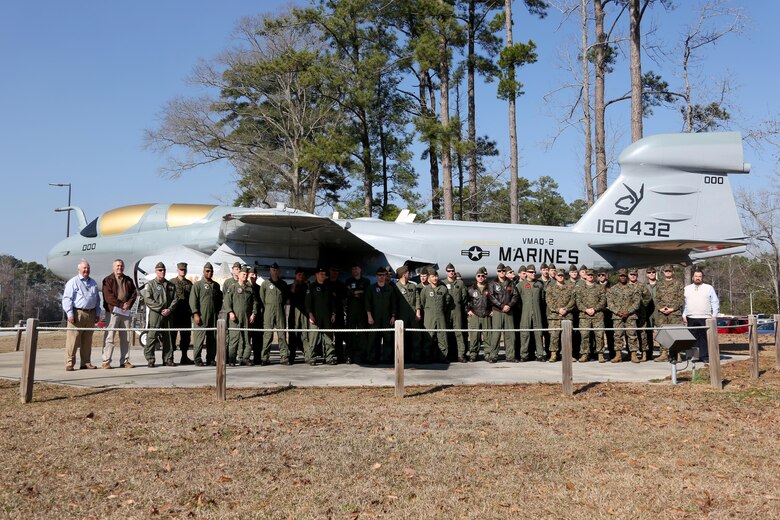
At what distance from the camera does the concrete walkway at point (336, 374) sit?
8.74 meters

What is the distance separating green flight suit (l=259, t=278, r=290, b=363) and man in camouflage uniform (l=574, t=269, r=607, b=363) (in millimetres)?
5372

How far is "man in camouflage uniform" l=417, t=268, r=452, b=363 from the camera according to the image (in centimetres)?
1121

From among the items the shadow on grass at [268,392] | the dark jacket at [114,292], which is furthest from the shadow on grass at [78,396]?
the dark jacket at [114,292]

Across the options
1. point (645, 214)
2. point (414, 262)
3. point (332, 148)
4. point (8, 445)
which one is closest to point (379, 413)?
point (8, 445)

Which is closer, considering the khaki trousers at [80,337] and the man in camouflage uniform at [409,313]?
the khaki trousers at [80,337]

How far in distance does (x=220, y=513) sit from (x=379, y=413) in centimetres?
299

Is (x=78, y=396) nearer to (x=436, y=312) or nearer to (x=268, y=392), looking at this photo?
(x=268, y=392)

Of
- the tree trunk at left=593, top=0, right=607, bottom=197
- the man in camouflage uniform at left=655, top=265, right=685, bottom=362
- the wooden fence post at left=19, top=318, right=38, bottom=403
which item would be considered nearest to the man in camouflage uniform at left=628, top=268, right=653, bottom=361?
the man in camouflage uniform at left=655, top=265, right=685, bottom=362

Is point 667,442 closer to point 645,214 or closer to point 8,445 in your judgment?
point 8,445

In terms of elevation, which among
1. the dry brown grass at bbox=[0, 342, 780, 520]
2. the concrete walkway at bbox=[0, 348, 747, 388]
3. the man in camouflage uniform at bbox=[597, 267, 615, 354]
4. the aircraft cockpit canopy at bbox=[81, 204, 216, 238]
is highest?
the aircraft cockpit canopy at bbox=[81, 204, 216, 238]

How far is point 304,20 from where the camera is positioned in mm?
26328

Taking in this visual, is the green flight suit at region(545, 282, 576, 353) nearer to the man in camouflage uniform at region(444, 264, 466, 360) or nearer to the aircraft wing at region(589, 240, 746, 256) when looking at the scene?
the man in camouflage uniform at region(444, 264, 466, 360)

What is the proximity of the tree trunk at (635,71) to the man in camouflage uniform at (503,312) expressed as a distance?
8.36 m

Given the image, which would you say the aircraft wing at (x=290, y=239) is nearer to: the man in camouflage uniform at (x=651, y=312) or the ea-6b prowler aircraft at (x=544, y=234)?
the ea-6b prowler aircraft at (x=544, y=234)
